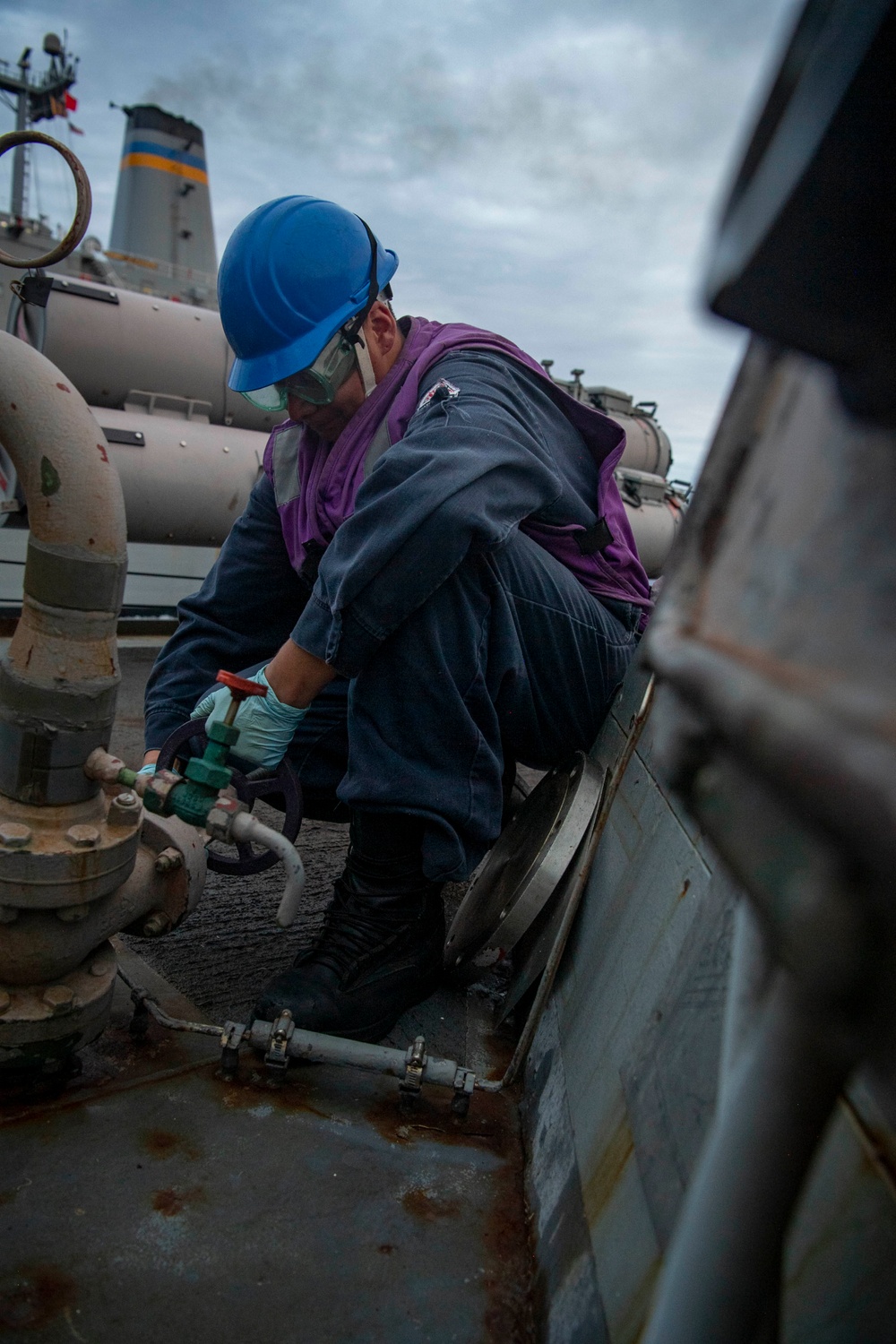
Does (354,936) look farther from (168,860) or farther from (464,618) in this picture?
(464,618)

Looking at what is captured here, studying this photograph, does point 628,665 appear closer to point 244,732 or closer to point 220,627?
point 244,732

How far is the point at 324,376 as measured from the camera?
5.07ft

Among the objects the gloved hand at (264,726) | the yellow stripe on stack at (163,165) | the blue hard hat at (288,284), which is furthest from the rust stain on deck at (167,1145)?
the yellow stripe on stack at (163,165)

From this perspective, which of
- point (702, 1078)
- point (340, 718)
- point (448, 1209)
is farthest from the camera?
point (340, 718)

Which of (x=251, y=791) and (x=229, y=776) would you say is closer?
(x=229, y=776)

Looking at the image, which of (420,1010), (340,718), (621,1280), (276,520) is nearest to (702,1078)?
(621,1280)

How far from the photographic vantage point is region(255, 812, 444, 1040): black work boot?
128 centimetres

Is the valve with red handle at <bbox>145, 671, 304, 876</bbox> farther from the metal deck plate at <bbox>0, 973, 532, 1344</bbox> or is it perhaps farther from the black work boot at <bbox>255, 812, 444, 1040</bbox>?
the metal deck plate at <bbox>0, 973, 532, 1344</bbox>

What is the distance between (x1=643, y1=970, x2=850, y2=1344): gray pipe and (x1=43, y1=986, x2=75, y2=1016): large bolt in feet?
3.05

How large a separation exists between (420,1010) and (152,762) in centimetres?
66

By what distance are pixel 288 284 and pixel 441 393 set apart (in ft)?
1.25

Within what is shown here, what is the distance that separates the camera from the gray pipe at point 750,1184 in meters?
0.26

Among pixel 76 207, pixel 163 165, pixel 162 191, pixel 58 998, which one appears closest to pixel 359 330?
pixel 76 207

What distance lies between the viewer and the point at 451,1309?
2.72 feet
